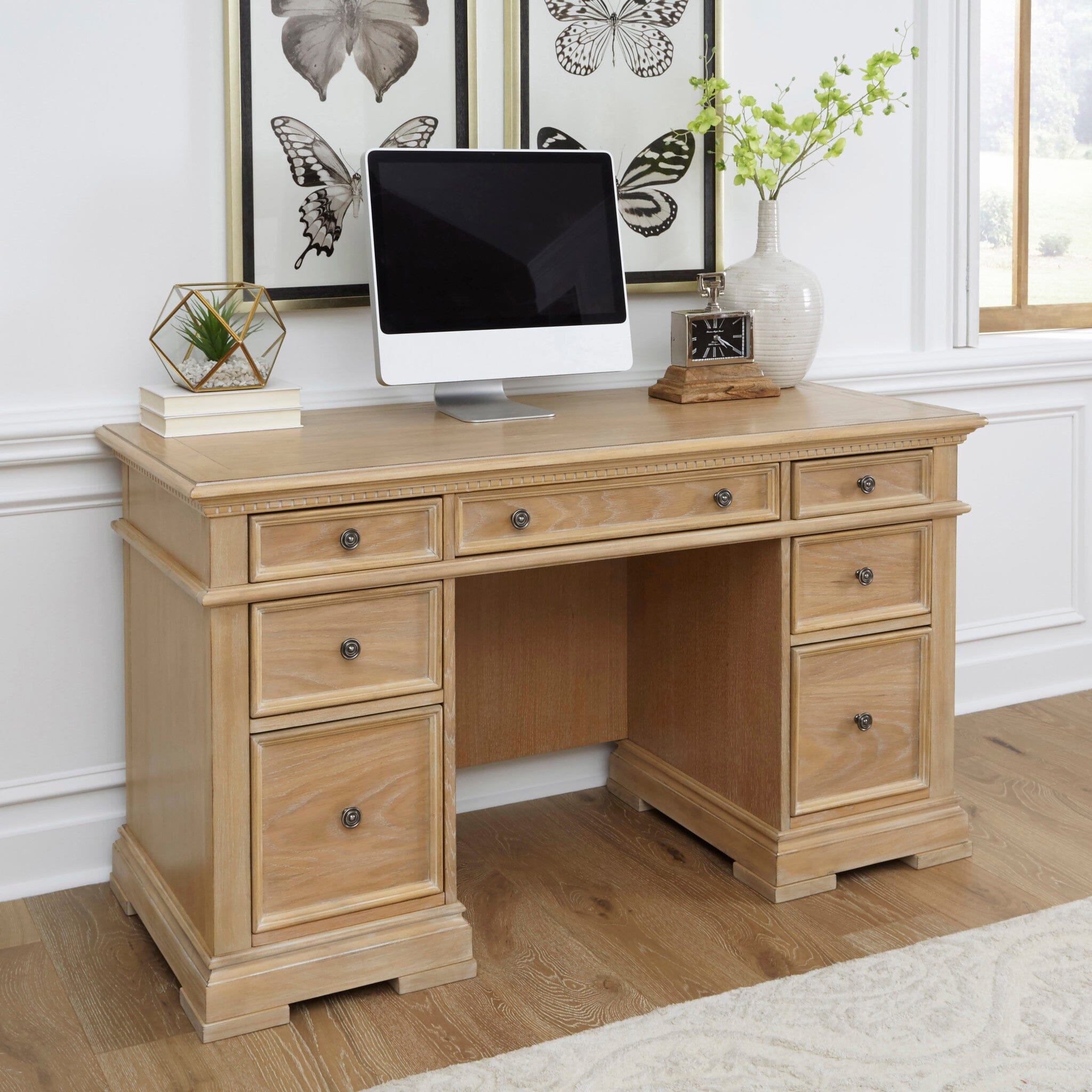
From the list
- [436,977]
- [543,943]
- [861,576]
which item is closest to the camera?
[436,977]

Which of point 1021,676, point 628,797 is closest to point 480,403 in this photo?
point 628,797

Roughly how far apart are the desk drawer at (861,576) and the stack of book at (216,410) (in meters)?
0.85

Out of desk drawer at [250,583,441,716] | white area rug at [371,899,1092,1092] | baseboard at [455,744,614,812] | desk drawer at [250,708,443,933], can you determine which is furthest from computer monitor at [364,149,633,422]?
white area rug at [371,899,1092,1092]

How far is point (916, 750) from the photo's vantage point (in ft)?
7.48

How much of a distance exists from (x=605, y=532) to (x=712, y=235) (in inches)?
35.2

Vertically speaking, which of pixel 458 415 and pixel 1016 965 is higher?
pixel 458 415

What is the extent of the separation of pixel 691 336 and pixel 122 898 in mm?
1375

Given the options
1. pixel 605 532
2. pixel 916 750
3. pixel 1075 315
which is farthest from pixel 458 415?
pixel 1075 315

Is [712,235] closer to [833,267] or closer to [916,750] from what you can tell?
[833,267]

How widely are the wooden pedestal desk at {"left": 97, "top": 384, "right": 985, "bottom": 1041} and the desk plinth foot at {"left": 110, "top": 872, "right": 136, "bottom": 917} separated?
0.05 meters

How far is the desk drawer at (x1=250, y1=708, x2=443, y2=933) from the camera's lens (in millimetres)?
1796

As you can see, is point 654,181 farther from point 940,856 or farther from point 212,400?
point 940,856

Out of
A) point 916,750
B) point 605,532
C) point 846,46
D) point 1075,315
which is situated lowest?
point 916,750

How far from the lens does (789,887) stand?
218 cm
